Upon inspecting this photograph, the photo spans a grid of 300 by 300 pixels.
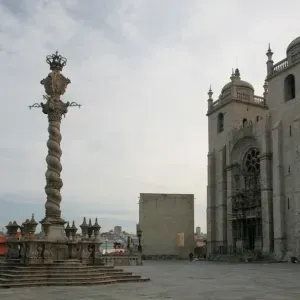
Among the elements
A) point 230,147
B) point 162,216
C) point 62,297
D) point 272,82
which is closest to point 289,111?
point 272,82

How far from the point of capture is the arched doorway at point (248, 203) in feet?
158

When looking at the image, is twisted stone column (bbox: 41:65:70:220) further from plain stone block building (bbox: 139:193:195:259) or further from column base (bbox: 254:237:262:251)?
plain stone block building (bbox: 139:193:195:259)

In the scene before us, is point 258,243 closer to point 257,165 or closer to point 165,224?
point 257,165

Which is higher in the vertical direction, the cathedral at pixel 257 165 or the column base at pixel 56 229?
the cathedral at pixel 257 165

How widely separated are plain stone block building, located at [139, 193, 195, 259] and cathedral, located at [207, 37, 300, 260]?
20.4 feet

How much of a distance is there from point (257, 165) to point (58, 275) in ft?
115

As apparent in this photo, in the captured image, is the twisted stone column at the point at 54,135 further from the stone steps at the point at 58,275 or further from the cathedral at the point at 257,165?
the cathedral at the point at 257,165

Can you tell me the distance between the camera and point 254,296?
571 inches

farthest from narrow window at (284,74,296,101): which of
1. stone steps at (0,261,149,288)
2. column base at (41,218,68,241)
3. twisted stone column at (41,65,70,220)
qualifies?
stone steps at (0,261,149,288)

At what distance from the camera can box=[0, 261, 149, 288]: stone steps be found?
1786 centimetres

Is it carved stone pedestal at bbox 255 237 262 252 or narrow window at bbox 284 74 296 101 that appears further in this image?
carved stone pedestal at bbox 255 237 262 252

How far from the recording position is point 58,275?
61.0 feet

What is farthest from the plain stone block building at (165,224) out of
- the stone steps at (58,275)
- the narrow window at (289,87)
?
the stone steps at (58,275)

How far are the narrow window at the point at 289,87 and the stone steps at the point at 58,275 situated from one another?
31.0 meters
